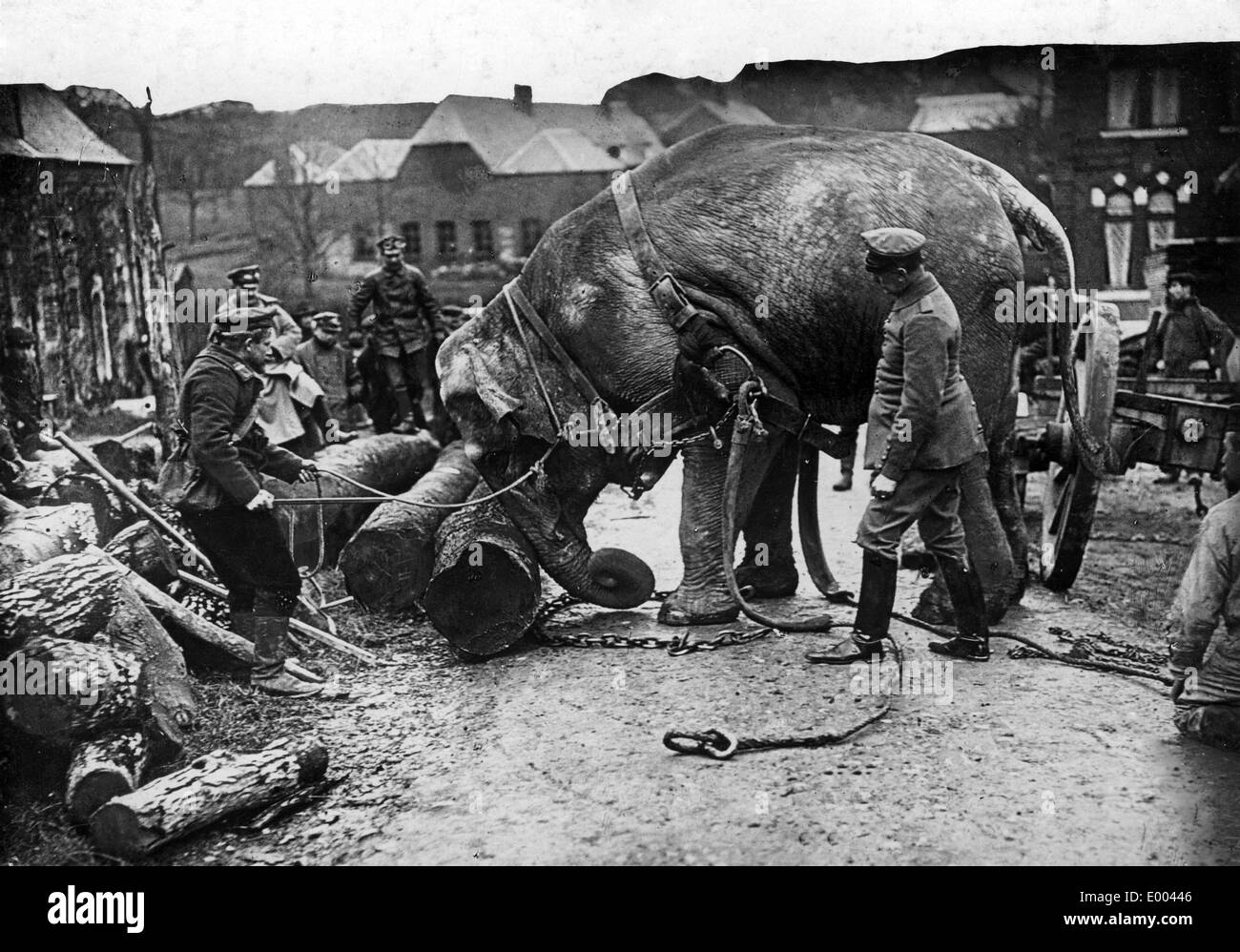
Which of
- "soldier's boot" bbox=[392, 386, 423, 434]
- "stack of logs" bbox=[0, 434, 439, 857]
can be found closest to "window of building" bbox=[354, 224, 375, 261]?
"soldier's boot" bbox=[392, 386, 423, 434]

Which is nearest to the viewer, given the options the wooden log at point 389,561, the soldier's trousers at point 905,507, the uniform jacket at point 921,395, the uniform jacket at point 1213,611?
the uniform jacket at point 1213,611

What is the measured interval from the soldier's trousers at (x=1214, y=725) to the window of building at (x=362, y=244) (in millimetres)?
5576

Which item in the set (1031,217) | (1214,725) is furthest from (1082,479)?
(1214,725)

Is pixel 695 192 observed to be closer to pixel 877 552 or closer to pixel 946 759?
pixel 877 552

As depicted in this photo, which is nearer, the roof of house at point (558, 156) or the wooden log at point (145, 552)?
the wooden log at point (145, 552)

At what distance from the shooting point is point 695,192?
18.6ft

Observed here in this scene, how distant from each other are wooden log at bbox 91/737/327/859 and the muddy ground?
11cm

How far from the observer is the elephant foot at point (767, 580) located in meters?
6.39

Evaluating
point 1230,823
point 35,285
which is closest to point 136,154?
point 35,285

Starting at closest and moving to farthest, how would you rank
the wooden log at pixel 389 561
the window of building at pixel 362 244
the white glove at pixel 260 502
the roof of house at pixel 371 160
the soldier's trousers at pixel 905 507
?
the soldier's trousers at pixel 905 507 → the white glove at pixel 260 502 → the roof of house at pixel 371 160 → the wooden log at pixel 389 561 → the window of building at pixel 362 244

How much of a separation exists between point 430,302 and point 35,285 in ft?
12.6

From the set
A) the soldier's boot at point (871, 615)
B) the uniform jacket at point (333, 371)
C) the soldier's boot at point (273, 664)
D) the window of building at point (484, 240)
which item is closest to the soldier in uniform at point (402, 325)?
the uniform jacket at point (333, 371)

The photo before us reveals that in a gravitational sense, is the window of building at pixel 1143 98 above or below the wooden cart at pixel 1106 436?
above

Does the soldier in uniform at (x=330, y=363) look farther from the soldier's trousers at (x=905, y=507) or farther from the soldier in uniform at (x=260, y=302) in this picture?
the soldier's trousers at (x=905, y=507)
